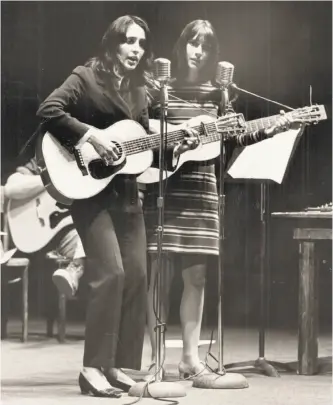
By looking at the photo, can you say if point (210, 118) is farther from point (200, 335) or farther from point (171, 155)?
point (200, 335)

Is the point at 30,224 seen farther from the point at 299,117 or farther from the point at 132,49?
the point at 299,117

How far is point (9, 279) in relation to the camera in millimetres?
3879

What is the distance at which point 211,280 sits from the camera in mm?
3748

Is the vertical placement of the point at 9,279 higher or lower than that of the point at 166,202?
lower

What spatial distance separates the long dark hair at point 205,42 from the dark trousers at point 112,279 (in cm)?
70

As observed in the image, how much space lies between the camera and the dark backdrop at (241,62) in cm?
375

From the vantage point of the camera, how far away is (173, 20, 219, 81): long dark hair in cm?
374

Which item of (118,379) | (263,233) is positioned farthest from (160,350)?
(263,233)

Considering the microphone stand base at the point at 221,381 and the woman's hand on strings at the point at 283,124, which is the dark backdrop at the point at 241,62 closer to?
the woman's hand on strings at the point at 283,124

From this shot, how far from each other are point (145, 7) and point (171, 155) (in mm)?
766

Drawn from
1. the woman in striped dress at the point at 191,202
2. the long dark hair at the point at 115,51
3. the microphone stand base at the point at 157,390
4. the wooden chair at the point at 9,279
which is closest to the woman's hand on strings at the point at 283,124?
the woman in striped dress at the point at 191,202

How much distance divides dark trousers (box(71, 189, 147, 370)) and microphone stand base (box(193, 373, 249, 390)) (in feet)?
1.12

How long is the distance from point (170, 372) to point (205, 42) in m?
1.62

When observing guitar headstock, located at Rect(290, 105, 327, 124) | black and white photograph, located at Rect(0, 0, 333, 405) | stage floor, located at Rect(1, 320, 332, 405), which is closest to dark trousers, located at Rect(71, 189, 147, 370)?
black and white photograph, located at Rect(0, 0, 333, 405)
